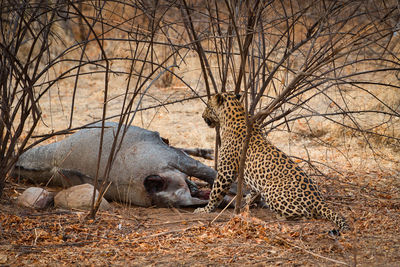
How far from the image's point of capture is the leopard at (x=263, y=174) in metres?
4.09

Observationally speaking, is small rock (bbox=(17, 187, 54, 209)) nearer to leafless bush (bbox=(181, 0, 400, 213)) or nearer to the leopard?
the leopard

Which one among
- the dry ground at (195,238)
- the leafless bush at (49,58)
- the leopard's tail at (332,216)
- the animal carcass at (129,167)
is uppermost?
the leafless bush at (49,58)

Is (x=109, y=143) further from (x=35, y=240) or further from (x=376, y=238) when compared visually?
(x=376, y=238)

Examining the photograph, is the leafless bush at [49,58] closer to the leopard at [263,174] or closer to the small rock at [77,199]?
the small rock at [77,199]

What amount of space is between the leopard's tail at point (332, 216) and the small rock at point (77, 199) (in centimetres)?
208

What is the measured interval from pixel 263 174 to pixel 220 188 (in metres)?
0.54

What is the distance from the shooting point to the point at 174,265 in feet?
9.16

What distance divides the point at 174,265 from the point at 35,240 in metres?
1.12

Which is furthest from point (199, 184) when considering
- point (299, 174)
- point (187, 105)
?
point (187, 105)

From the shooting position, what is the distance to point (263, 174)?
4.45m

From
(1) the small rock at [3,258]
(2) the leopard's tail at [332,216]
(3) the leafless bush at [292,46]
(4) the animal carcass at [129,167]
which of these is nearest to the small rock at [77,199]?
(4) the animal carcass at [129,167]

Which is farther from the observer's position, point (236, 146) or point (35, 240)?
point (236, 146)

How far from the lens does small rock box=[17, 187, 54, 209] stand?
4.48 m

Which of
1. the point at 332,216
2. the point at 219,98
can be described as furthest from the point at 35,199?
the point at 332,216
